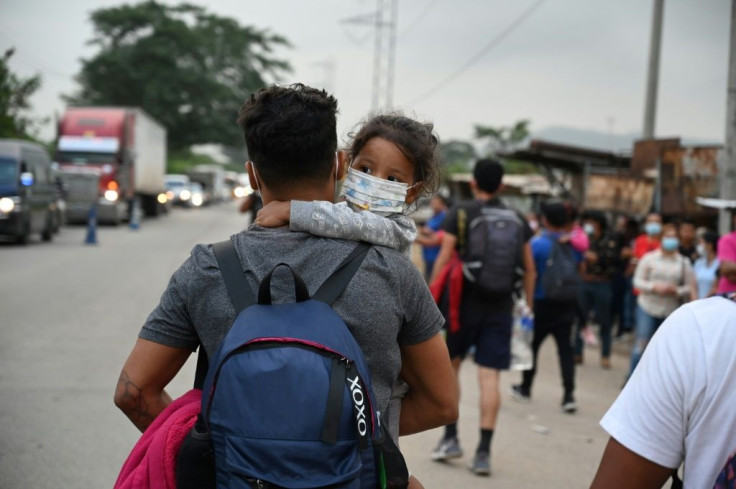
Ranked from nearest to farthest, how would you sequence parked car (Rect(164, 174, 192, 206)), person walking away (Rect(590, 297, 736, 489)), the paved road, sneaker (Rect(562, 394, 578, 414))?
person walking away (Rect(590, 297, 736, 489)), the paved road, sneaker (Rect(562, 394, 578, 414)), parked car (Rect(164, 174, 192, 206))

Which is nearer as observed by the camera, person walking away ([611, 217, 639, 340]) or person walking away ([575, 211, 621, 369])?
person walking away ([575, 211, 621, 369])

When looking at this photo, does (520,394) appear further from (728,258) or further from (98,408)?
(98,408)

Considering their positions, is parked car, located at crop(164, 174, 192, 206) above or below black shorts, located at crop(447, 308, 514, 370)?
above

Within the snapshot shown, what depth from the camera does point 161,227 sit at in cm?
3216

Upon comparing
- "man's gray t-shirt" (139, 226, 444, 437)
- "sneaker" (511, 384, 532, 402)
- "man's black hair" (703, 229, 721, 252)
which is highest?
"man's black hair" (703, 229, 721, 252)

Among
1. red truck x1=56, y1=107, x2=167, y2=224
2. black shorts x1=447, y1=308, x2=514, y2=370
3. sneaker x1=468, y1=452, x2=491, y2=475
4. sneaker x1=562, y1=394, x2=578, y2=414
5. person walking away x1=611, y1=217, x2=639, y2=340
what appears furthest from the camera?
red truck x1=56, y1=107, x2=167, y2=224

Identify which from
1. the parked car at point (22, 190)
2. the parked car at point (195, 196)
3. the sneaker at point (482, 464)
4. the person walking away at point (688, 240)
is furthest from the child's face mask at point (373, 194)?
the parked car at point (195, 196)

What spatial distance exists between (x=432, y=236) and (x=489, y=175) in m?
4.51

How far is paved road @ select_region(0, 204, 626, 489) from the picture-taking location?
521 centimetres

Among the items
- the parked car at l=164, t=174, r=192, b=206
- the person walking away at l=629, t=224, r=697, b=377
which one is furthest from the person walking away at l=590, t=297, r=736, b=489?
the parked car at l=164, t=174, r=192, b=206

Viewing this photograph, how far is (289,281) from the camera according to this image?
2.02 meters

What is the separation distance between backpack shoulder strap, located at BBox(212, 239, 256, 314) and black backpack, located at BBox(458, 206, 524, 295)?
348 centimetres

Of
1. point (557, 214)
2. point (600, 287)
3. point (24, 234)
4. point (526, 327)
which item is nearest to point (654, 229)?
point (600, 287)

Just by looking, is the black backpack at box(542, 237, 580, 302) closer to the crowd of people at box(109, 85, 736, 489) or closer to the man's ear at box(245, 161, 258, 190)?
the crowd of people at box(109, 85, 736, 489)
